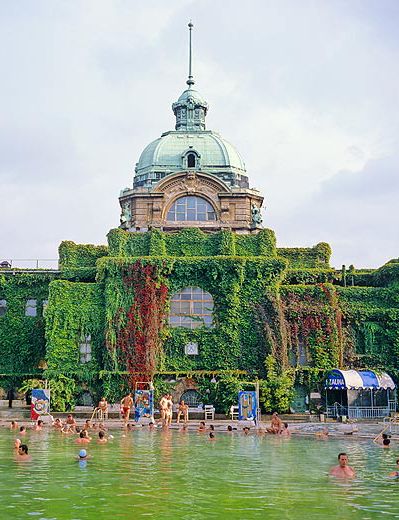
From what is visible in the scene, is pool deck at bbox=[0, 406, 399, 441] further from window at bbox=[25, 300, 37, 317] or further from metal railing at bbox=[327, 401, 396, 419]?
window at bbox=[25, 300, 37, 317]

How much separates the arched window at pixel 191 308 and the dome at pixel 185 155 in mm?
14325

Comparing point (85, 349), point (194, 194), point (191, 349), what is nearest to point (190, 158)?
point (194, 194)

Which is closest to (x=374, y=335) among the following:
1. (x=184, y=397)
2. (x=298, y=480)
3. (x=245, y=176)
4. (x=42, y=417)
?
(x=184, y=397)

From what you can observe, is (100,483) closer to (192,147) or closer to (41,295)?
(41,295)

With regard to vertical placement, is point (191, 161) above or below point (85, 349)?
above

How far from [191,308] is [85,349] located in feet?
26.0

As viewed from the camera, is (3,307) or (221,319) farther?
(3,307)

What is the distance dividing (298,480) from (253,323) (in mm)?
29827

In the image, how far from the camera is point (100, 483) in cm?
2050

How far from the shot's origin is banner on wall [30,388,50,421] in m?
44.8

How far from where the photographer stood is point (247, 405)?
43.5 meters

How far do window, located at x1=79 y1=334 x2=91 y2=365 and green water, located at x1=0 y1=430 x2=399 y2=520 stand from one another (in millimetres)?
19947

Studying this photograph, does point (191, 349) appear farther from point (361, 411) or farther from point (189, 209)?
point (189, 209)

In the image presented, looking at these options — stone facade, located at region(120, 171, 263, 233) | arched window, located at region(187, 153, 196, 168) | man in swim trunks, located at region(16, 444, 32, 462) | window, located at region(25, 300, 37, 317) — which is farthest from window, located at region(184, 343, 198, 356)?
man in swim trunks, located at region(16, 444, 32, 462)
